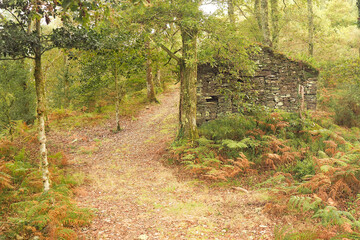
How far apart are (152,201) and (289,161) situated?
500cm

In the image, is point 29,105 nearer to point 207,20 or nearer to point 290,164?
point 207,20

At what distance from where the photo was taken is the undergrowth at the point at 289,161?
511 centimetres

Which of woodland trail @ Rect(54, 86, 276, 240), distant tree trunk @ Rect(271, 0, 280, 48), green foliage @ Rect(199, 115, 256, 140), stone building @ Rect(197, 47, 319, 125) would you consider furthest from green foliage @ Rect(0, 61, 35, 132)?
distant tree trunk @ Rect(271, 0, 280, 48)

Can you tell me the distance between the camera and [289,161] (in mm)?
8289

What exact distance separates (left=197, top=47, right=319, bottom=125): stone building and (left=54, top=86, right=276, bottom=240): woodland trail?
9.38 ft

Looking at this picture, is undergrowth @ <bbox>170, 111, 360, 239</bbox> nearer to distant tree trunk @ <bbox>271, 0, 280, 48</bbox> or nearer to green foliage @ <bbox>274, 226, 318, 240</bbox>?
green foliage @ <bbox>274, 226, 318, 240</bbox>

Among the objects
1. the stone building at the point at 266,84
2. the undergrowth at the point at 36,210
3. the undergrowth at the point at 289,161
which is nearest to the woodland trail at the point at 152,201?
the undergrowth at the point at 36,210

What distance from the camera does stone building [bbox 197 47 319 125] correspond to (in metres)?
11.7

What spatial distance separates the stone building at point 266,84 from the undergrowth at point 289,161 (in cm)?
85

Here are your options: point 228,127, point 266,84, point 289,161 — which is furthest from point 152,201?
point 266,84

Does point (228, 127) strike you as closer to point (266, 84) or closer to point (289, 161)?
point (289, 161)

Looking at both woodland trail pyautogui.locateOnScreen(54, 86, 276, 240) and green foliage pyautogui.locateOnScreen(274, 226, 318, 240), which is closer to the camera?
green foliage pyautogui.locateOnScreen(274, 226, 318, 240)

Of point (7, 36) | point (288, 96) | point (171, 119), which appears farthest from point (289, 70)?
point (7, 36)

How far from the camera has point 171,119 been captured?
1595 centimetres
